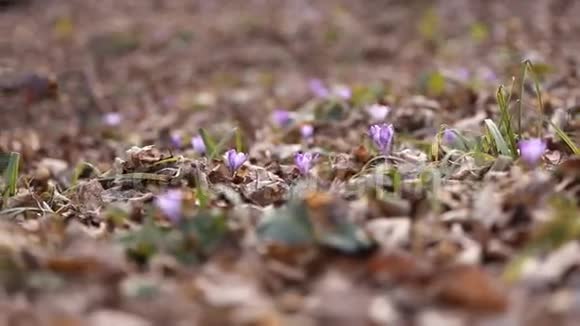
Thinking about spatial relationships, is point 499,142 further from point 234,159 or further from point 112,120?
point 112,120

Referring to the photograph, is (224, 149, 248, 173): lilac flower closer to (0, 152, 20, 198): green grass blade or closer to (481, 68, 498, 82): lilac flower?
(0, 152, 20, 198): green grass blade

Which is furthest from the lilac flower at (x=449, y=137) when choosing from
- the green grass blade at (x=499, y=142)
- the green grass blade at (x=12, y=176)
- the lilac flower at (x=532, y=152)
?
the green grass blade at (x=12, y=176)

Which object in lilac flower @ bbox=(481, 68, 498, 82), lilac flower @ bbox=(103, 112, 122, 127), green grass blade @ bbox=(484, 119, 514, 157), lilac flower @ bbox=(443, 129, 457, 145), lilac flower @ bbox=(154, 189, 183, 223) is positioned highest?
lilac flower @ bbox=(481, 68, 498, 82)

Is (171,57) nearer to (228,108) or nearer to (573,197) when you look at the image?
(228,108)

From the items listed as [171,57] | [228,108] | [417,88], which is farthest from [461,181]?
[171,57]

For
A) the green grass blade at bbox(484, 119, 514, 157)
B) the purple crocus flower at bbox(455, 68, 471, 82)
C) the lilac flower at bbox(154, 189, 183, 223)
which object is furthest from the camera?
the purple crocus flower at bbox(455, 68, 471, 82)

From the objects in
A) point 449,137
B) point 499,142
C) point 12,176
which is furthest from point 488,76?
point 12,176

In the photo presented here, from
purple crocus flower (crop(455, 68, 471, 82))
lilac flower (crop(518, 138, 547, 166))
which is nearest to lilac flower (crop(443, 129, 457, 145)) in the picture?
lilac flower (crop(518, 138, 547, 166))

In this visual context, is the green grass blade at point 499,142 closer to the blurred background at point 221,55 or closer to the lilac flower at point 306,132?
the lilac flower at point 306,132

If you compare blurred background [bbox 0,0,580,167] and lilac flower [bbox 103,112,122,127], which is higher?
blurred background [bbox 0,0,580,167]

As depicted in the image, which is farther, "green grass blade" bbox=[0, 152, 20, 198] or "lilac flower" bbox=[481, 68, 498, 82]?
"lilac flower" bbox=[481, 68, 498, 82]
